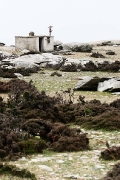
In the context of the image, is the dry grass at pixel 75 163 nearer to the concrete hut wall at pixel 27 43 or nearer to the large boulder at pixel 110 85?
the large boulder at pixel 110 85

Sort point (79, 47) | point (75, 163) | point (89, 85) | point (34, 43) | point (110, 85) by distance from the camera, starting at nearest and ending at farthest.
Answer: point (75, 163) → point (110, 85) → point (89, 85) → point (34, 43) → point (79, 47)

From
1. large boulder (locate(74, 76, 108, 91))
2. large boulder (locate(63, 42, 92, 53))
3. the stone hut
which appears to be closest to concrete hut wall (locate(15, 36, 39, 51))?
the stone hut

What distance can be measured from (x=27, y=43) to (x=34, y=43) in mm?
1122

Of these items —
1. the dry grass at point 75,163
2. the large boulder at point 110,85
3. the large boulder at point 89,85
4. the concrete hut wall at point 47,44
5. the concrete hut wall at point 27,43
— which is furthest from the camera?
the concrete hut wall at point 47,44

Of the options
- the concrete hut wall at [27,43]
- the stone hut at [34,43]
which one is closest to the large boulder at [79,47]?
the stone hut at [34,43]

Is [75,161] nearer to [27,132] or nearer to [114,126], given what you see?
[27,132]

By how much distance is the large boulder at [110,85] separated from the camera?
20.1m

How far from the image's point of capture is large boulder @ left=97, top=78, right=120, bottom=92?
20.1m

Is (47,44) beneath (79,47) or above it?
above

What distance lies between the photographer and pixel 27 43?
49406 mm

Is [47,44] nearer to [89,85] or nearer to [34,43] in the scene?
[34,43]

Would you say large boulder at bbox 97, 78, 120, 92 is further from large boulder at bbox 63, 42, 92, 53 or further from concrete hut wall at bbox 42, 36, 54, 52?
large boulder at bbox 63, 42, 92, 53

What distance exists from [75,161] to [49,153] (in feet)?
3.22

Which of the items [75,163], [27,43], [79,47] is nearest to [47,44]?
[27,43]
